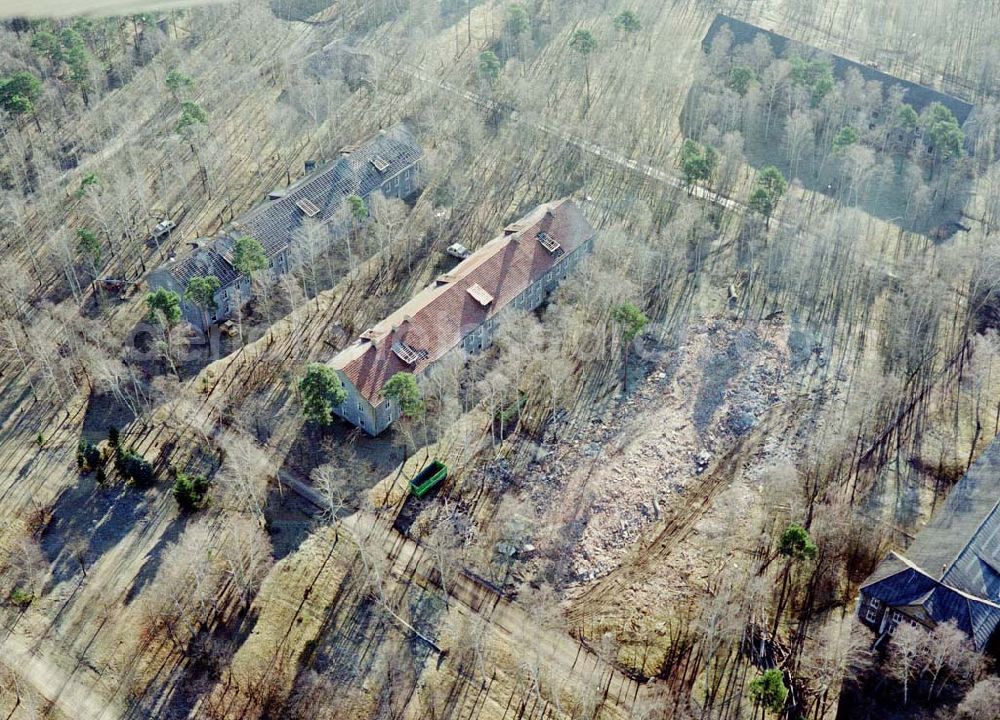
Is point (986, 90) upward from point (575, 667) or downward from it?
upward

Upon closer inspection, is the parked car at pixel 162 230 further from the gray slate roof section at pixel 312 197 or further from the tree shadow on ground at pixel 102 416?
the tree shadow on ground at pixel 102 416

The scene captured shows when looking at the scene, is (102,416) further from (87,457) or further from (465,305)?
(465,305)

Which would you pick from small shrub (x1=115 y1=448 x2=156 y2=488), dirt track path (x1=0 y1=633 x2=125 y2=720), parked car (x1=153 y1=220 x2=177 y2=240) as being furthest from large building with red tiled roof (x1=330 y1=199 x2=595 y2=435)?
parked car (x1=153 y1=220 x2=177 y2=240)

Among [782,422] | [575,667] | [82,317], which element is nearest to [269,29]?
[82,317]

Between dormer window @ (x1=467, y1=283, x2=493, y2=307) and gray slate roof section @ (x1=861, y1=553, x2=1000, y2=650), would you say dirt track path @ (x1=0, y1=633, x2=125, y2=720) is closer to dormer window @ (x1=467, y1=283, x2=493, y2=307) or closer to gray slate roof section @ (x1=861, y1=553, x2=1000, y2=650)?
dormer window @ (x1=467, y1=283, x2=493, y2=307)

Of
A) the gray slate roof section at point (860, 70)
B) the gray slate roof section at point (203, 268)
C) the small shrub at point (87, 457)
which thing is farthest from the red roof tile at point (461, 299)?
the gray slate roof section at point (860, 70)

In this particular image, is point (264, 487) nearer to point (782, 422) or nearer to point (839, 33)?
point (782, 422)

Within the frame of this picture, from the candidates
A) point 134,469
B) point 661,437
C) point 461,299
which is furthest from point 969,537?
point 134,469
